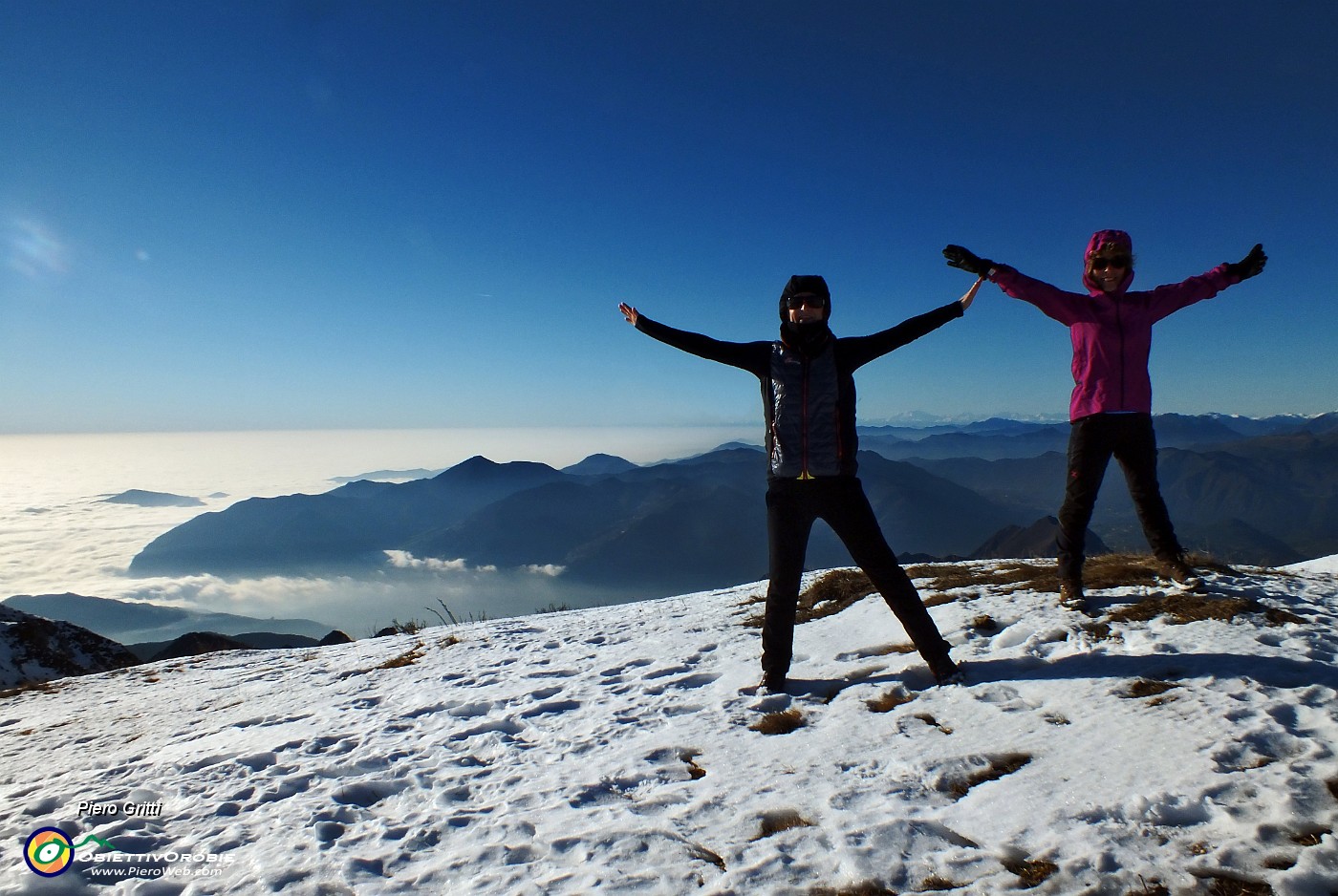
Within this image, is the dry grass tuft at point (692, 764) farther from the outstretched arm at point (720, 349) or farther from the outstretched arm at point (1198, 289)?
the outstretched arm at point (1198, 289)

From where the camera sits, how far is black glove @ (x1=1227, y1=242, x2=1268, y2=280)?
5.18 metres

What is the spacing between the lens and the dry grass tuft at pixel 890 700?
4.61m

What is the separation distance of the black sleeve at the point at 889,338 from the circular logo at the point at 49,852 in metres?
6.10

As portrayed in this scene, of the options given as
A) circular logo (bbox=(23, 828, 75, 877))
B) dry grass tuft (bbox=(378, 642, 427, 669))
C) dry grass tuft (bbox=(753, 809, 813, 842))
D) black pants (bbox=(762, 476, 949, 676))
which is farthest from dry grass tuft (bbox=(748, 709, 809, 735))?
dry grass tuft (bbox=(378, 642, 427, 669))

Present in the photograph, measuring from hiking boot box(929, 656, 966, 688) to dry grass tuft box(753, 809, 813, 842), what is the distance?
2.10 metres

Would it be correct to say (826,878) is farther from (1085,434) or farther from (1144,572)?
(1144,572)

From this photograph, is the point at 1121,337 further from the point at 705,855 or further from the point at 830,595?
the point at 705,855

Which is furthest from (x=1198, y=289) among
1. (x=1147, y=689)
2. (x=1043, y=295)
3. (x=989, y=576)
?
(x=989, y=576)

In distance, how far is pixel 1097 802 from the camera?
10.2ft

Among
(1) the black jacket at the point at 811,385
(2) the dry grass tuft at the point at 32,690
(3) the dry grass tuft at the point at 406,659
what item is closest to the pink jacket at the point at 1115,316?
(1) the black jacket at the point at 811,385

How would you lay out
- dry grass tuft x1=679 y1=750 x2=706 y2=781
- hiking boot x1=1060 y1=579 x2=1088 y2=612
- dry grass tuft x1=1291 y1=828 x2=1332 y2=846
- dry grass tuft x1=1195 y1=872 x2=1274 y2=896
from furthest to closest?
hiking boot x1=1060 y1=579 x2=1088 y2=612 < dry grass tuft x1=679 y1=750 x2=706 y2=781 < dry grass tuft x1=1291 y1=828 x2=1332 y2=846 < dry grass tuft x1=1195 y1=872 x2=1274 y2=896

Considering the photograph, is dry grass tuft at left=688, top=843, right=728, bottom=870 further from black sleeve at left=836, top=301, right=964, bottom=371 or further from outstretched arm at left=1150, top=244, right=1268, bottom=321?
outstretched arm at left=1150, top=244, right=1268, bottom=321

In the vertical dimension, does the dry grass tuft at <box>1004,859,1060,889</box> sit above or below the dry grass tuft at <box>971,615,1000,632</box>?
below

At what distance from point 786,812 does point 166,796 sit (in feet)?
14.6
